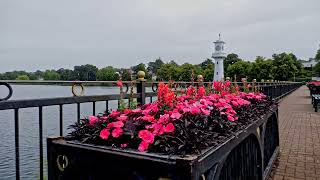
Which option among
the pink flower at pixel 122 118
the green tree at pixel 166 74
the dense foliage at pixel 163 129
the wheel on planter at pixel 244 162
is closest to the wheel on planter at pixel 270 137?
the wheel on planter at pixel 244 162

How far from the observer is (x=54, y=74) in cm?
423

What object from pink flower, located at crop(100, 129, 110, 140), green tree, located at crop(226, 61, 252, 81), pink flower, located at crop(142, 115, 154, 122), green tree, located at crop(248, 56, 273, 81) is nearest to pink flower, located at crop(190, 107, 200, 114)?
pink flower, located at crop(142, 115, 154, 122)

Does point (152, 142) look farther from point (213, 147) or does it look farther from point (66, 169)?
point (66, 169)

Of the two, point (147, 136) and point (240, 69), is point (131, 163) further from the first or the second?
point (240, 69)

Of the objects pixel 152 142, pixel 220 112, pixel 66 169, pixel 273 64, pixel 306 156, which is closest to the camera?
pixel 152 142

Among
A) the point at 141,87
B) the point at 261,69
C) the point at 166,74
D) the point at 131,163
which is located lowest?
the point at 131,163

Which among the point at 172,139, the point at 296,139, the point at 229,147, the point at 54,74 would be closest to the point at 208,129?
the point at 229,147

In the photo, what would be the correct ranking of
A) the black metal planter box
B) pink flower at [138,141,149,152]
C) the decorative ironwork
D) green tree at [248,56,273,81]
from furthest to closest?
1. green tree at [248,56,273,81]
2. the decorative ironwork
3. pink flower at [138,141,149,152]
4. the black metal planter box

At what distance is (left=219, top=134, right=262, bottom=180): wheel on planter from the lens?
2.38 metres

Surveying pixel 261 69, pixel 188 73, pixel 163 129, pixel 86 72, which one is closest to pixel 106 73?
pixel 86 72

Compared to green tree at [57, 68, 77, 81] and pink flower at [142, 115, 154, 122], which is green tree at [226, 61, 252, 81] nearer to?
green tree at [57, 68, 77, 81]

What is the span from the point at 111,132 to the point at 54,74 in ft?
8.07

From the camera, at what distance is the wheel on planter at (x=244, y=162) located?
2.38 meters

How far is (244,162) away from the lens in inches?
114
